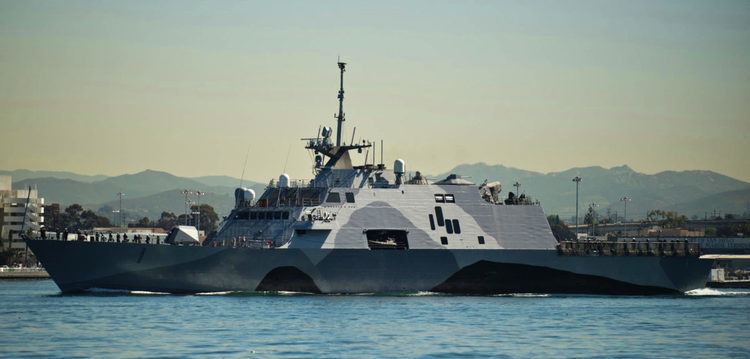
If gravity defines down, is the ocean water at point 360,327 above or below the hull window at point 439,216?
below

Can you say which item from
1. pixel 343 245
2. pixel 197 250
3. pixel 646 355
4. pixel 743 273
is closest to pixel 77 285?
pixel 197 250

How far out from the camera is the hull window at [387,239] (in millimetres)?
45250

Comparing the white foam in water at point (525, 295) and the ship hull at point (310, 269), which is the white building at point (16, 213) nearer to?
the ship hull at point (310, 269)

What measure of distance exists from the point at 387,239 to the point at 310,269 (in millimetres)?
3674

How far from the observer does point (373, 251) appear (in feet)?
145

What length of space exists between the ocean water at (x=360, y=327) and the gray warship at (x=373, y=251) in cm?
83

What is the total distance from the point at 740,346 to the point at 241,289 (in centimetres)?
1907

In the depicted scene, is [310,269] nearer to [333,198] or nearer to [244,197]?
[333,198]

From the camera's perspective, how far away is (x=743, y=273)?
292ft

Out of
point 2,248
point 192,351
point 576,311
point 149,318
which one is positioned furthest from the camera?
point 2,248

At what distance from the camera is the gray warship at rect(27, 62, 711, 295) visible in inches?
1686

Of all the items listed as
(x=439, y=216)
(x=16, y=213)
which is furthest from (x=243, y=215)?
(x=16, y=213)

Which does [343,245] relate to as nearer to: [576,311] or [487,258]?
[487,258]

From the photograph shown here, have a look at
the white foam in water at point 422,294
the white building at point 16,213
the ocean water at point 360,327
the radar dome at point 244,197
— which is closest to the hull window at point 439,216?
the white foam in water at point 422,294
